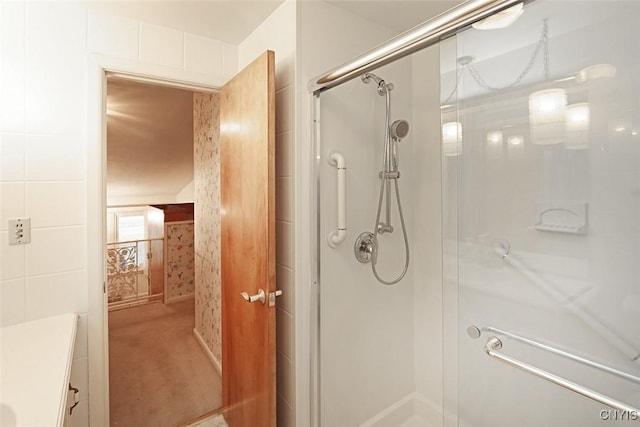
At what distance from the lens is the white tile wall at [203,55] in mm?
1750

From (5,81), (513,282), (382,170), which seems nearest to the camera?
(513,282)

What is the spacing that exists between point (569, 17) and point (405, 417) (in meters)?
2.04

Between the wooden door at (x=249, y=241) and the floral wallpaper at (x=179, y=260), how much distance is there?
8.12 feet

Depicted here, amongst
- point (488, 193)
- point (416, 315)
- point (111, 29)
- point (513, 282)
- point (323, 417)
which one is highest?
point (111, 29)

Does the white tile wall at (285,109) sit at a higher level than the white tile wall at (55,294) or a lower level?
higher

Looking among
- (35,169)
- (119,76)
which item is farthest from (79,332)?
(119,76)

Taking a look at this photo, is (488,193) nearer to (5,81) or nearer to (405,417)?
(405,417)

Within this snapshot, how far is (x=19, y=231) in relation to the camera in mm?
1388

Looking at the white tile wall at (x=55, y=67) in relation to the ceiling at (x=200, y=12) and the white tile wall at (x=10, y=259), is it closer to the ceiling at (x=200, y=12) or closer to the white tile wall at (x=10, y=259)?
the ceiling at (x=200, y=12)

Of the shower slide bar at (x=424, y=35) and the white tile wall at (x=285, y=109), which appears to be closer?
the shower slide bar at (x=424, y=35)

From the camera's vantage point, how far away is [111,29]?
5.10ft

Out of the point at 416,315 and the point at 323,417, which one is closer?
the point at 323,417

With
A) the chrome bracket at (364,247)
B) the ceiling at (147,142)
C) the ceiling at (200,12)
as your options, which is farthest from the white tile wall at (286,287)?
the ceiling at (147,142)

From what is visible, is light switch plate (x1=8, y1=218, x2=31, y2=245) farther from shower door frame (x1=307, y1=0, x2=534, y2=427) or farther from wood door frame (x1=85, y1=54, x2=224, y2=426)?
shower door frame (x1=307, y1=0, x2=534, y2=427)
